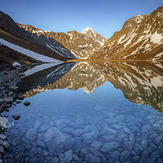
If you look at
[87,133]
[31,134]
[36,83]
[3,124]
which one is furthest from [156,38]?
[3,124]

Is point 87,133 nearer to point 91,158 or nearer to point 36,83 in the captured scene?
point 91,158

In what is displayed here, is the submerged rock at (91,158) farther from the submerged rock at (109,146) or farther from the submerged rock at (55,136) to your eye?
the submerged rock at (55,136)

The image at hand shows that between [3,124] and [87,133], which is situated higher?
[87,133]

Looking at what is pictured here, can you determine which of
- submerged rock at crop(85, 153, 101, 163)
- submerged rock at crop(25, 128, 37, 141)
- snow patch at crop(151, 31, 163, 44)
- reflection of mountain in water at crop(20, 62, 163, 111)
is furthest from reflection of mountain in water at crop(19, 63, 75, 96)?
snow patch at crop(151, 31, 163, 44)

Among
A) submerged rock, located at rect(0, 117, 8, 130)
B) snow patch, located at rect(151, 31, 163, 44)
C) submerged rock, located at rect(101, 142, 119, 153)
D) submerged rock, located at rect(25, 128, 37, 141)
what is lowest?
submerged rock, located at rect(0, 117, 8, 130)

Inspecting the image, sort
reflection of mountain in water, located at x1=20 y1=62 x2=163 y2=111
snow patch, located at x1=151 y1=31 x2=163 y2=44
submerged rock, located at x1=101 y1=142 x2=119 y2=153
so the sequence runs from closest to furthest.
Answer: submerged rock, located at x1=101 y1=142 x2=119 y2=153 → reflection of mountain in water, located at x1=20 y1=62 x2=163 y2=111 → snow patch, located at x1=151 y1=31 x2=163 y2=44

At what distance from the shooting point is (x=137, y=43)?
15638 centimetres

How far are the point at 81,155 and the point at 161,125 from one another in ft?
19.3

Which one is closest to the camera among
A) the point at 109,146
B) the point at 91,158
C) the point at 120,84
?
the point at 91,158

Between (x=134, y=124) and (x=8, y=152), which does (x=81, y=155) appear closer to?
(x=8, y=152)

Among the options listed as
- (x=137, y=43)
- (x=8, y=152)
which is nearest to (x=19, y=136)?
(x=8, y=152)

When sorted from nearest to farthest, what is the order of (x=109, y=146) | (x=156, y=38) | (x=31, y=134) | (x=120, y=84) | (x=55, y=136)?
1. (x=109, y=146)
2. (x=55, y=136)
3. (x=31, y=134)
4. (x=120, y=84)
5. (x=156, y=38)

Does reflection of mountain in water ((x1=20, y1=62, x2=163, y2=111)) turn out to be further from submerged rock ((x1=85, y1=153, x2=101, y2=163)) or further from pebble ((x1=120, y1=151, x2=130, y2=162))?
submerged rock ((x1=85, y1=153, x2=101, y2=163))

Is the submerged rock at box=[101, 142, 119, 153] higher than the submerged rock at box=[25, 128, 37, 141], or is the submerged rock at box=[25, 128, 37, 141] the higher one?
the submerged rock at box=[101, 142, 119, 153]
